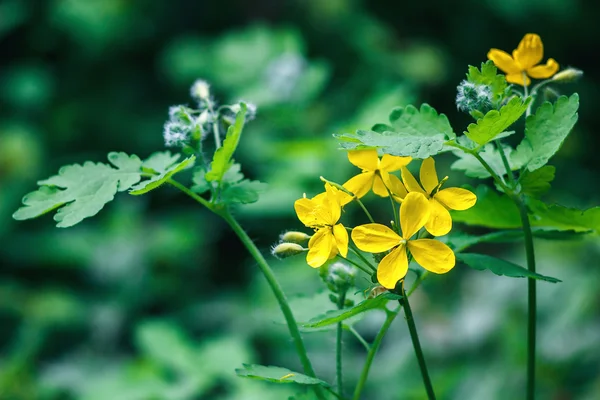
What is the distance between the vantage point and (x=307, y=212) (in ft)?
2.73

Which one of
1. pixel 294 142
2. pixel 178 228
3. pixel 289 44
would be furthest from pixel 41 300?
pixel 289 44

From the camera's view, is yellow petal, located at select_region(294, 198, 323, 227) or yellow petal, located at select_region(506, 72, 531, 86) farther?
yellow petal, located at select_region(506, 72, 531, 86)

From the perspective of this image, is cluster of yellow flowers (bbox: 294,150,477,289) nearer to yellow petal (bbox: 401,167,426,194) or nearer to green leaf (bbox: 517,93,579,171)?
yellow petal (bbox: 401,167,426,194)

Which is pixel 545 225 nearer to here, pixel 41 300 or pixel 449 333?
pixel 449 333

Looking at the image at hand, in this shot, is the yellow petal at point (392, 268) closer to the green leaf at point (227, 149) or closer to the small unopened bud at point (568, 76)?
the green leaf at point (227, 149)

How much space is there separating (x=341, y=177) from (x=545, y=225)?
1651 millimetres

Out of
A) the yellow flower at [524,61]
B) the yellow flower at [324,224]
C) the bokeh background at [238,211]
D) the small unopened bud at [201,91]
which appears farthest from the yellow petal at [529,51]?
the bokeh background at [238,211]

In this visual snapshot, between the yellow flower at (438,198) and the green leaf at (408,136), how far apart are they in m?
0.04

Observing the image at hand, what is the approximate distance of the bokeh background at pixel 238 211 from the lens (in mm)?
2529

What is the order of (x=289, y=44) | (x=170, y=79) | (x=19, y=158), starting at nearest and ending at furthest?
(x=289, y=44), (x=19, y=158), (x=170, y=79)

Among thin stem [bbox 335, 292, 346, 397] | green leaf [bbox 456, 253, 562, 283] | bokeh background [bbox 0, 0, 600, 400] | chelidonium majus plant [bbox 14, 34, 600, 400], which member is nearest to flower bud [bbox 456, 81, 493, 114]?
chelidonium majus plant [bbox 14, 34, 600, 400]

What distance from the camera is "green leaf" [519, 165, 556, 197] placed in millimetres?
855

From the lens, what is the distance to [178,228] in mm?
3316

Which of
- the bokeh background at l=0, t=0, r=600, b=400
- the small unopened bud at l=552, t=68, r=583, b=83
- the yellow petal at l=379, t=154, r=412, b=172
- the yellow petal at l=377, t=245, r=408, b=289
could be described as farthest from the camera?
the bokeh background at l=0, t=0, r=600, b=400
